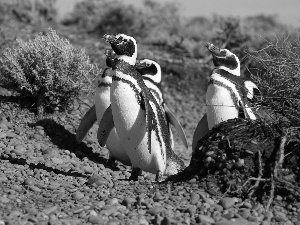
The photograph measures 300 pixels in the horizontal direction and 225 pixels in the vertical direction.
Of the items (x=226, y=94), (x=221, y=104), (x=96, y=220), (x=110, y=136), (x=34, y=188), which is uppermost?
(x=226, y=94)

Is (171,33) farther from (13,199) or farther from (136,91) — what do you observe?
(13,199)

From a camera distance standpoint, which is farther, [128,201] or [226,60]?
[226,60]

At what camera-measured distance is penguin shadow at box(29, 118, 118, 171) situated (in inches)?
278

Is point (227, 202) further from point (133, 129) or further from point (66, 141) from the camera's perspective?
point (66, 141)

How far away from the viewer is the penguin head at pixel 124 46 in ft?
18.6

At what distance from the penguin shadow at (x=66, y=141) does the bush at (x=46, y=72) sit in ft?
0.64

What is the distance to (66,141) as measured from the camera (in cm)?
727

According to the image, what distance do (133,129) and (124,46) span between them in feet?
2.55

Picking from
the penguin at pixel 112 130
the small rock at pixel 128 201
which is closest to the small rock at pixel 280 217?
the small rock at pixel 128 201

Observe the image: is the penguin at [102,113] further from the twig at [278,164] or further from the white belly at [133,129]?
the twig at [278,164]

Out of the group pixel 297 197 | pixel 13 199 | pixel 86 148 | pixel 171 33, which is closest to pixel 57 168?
pixel 86 148

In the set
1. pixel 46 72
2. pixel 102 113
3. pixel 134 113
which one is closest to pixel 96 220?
pixel 134 113

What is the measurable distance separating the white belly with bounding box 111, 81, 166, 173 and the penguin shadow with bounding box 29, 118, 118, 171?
110 cm

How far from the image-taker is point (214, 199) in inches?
172
